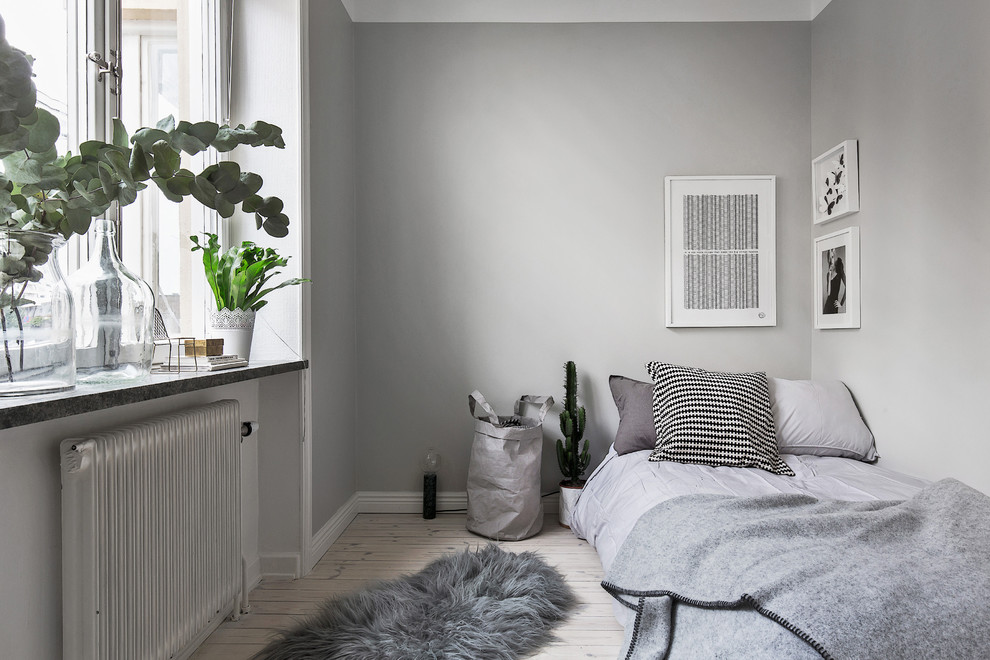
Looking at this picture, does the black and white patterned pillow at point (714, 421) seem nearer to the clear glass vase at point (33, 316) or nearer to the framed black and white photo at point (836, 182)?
the framed black and white photo at point (836, 182)

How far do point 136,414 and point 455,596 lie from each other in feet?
3.74

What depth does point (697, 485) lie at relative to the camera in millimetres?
2027

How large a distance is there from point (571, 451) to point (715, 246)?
4.25 feet

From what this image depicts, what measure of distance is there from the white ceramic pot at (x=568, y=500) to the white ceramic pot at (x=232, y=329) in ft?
5.24

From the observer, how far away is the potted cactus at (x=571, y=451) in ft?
9.13

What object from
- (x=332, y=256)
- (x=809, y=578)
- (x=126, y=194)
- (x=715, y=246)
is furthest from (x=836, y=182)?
(x=126, y=194)

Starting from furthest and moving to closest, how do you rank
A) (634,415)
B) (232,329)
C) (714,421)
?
(634,415), (714,421), (232,329)

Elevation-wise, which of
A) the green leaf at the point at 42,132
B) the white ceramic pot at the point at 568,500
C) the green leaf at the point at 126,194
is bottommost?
the white ceramic pot at the point at 568,500

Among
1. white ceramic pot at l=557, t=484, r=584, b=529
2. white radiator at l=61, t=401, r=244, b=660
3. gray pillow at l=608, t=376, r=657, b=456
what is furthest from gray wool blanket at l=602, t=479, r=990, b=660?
white radiator at l=61, t=401, r=244, b=660

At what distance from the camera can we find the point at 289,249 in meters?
2.29

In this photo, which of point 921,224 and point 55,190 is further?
point 921,224

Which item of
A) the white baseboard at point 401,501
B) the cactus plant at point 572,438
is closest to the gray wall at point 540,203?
the white baseboard at point 401,501

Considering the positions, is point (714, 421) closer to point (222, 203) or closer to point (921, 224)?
point (921, 224)

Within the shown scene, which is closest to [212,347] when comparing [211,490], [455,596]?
[211,490]
